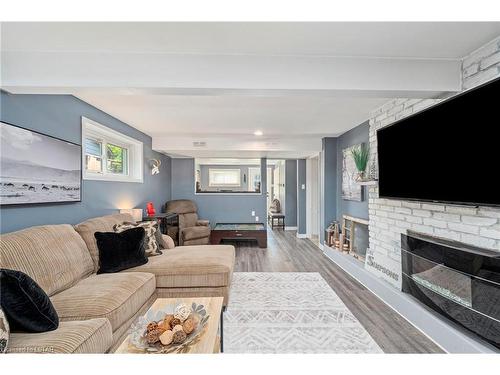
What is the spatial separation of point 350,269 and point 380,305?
0.98 meters

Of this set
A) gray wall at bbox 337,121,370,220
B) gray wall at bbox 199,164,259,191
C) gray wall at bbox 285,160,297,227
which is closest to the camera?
gray wall at bbox 337,121,370,220

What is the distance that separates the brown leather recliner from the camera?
5.14m

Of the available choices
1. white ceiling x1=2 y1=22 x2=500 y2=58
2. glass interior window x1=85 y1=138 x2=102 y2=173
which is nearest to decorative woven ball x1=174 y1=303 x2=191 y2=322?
white ceiling x1=2 y1=22 x2=500 y2=58

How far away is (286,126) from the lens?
4.21 meters

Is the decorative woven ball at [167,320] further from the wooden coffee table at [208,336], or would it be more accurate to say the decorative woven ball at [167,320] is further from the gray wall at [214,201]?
the gray wall at [214,201]

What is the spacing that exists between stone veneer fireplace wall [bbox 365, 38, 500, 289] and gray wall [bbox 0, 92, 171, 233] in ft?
11.4

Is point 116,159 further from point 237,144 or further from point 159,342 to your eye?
point 159,342

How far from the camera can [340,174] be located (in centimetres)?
497

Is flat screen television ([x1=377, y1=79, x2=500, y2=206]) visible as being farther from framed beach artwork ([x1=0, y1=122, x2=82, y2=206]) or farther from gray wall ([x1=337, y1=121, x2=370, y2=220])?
framed beach artwork ([x1=0, y1=122, x2=82, y2=206])

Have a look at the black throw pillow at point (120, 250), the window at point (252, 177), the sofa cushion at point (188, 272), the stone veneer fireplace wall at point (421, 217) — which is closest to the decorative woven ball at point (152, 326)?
the sofa cushion at point (188, 272)

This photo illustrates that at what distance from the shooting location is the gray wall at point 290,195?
782 cm

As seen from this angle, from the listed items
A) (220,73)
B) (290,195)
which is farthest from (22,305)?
(290,195)

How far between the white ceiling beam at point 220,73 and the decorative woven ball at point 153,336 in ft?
5.59
